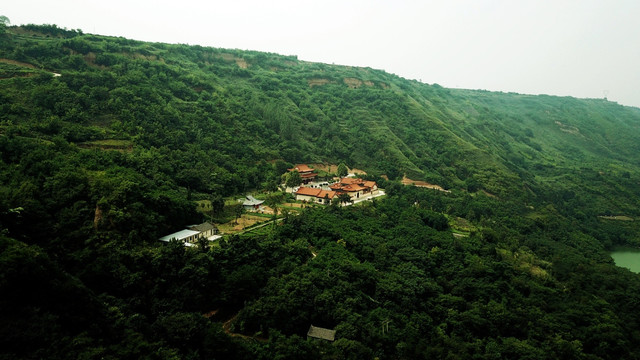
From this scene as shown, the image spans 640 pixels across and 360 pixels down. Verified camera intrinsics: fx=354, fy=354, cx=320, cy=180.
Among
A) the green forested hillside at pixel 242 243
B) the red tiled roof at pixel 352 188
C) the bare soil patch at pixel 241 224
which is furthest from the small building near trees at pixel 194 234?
the red tiled roof at pixel 352 188

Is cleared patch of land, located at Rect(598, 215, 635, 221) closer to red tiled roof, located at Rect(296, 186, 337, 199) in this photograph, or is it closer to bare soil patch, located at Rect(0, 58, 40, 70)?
red tiled roof, located at Rect(296, 186, 337, 199)

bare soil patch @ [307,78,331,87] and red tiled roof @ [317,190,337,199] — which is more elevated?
bare soil patch @ [307,78,331,87]

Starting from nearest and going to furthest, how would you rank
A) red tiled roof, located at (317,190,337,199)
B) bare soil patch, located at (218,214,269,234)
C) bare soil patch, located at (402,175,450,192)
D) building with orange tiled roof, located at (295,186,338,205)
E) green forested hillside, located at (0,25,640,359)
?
green forested hillside, located at (0,25,640,359) < bare soil patch, located at (218,214,269,234) < building with orange tiled roof, located at (295,186,338,205) < red tiled roof, located at (317,190,337,199) < bare soil patch, located at (402,175,450,192)

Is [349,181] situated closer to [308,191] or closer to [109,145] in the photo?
[308,191]

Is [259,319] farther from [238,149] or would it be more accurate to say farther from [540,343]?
[238,149]

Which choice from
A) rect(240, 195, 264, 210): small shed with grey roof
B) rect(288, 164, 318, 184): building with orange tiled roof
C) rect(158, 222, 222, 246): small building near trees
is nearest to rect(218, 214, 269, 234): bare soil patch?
rect(158, 222, 222, 246): small building near trees

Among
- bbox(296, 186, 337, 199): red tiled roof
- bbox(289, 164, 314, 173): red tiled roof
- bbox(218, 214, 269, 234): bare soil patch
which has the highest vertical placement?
bbox(289, 164, 314, 173): red tiled roof

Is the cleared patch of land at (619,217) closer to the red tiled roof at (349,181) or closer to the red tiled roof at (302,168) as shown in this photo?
the red tiled roof at (349,181)
